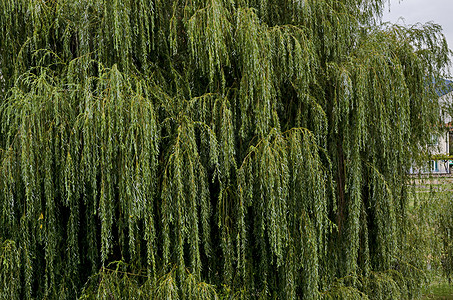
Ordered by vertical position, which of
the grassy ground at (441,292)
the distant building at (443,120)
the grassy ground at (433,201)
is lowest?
the grassy ground at (441,292)

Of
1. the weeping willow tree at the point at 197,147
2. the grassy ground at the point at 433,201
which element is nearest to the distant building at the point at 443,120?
the grassy ground at the point at 433,201

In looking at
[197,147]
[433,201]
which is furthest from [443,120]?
[197,147]

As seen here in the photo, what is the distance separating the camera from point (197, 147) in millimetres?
3457

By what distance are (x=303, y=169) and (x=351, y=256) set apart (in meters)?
0.98

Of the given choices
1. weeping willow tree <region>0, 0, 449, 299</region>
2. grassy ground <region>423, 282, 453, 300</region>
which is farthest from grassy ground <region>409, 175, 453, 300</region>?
weeping willow tree <region>0, 0, 449, 299</region>

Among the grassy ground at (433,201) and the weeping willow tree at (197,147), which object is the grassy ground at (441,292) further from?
the weeping willow tree at (197,147)

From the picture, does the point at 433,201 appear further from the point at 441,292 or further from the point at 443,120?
the point at 441,292

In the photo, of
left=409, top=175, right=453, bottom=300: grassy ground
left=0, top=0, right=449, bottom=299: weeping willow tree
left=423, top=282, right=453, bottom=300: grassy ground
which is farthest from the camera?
left=423, top=282, right=453, bottom=300: grassy ground

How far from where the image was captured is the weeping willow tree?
3002 mm

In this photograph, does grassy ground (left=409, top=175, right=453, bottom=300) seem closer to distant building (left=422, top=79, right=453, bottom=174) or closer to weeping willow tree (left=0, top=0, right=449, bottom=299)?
distant building (left=422, top=79, right=453, bottom=174)

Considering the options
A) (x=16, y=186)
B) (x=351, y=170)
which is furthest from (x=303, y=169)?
(x=16, y=186)

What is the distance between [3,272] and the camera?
3041mm

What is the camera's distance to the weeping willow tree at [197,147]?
3002 mm

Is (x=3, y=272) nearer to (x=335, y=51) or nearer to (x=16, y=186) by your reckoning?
(x=16, y=186)
